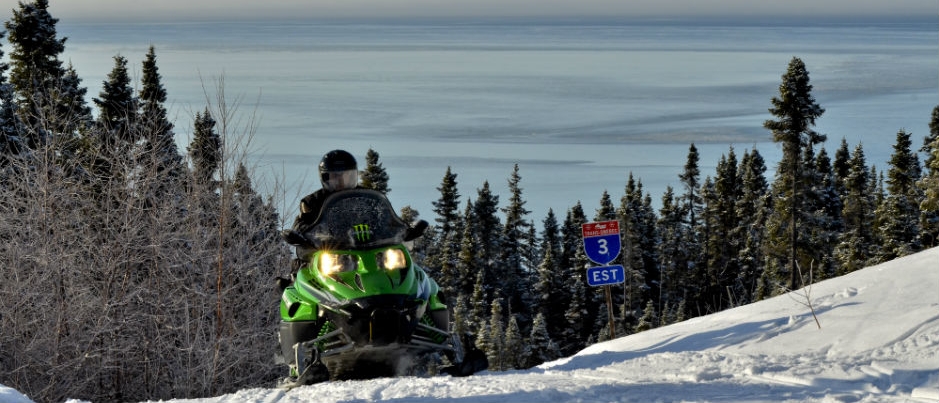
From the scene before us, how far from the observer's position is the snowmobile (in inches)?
313

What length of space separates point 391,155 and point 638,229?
1073 inches

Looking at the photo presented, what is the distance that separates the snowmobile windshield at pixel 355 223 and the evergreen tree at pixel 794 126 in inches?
1341

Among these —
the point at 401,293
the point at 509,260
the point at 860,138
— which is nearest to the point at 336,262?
the point at 401,293

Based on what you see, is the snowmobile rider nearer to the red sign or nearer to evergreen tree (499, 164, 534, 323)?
the red sign

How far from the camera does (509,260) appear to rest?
68875 millimetres

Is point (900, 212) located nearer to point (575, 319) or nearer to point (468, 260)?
point (575, 319)

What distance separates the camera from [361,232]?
823 cm

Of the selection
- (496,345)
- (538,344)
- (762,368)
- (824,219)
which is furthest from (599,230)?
(538,344)

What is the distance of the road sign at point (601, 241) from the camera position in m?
13.5

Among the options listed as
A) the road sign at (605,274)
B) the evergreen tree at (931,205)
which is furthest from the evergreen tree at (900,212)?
the road sign at (605,274)

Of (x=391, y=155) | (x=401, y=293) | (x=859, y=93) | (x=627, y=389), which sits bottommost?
(x=627, y=389)

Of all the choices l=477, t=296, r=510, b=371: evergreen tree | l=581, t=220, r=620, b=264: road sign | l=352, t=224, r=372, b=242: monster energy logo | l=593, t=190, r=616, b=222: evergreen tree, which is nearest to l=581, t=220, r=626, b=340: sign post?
l=581, t=220, r=620, b=264: road sign

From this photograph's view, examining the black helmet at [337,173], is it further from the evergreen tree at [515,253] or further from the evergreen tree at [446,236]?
the evergreen tree at [515,253]

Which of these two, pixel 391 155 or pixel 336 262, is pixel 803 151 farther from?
pixel 391 155
